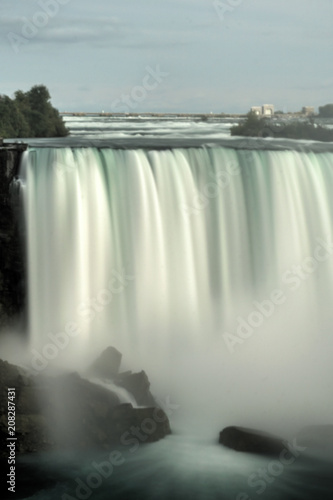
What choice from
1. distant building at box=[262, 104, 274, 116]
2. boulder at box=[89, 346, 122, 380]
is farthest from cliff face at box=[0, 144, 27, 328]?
distant building at box=[262, 104, 274, 116]

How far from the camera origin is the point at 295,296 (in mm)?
26781

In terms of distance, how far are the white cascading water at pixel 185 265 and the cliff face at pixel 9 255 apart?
13.7 inches

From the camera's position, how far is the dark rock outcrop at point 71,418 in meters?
19.6

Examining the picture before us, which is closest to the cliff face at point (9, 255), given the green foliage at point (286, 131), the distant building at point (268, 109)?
the green foliage at point (286, 131)

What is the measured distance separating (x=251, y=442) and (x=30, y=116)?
28738 millimetres

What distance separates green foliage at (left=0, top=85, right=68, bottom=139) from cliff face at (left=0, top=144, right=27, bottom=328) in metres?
16.9

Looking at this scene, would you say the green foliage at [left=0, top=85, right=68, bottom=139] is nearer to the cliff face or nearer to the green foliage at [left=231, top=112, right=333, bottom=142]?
the green foliage at [left=231, top=112, right=333, bottom=142]

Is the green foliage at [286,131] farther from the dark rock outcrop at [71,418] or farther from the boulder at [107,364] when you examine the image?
the dark rock outcrop at [71,418]

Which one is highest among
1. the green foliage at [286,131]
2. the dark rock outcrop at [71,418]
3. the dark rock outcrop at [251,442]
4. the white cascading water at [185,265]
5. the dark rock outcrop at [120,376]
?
the green foliage at [286,131]

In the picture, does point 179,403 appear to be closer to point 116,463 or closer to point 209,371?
point 209,371

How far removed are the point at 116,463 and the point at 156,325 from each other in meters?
6.37

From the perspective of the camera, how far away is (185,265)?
82.6ft

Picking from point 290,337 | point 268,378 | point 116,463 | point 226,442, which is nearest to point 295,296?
point 290,337

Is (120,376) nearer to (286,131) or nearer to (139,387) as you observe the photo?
(139,387)
